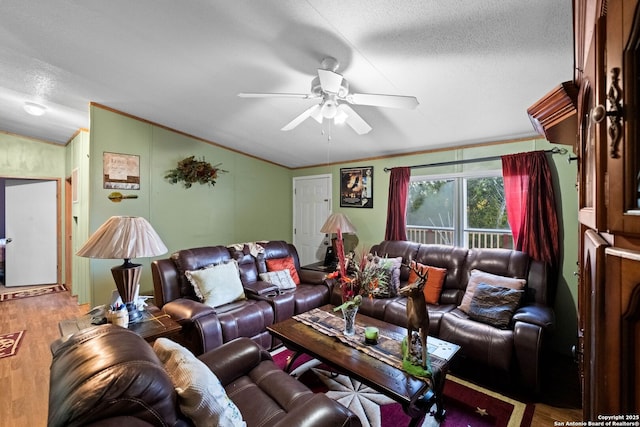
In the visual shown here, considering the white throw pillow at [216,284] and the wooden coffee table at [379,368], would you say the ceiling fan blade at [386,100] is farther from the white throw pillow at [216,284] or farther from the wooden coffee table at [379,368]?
the white throw pillow at [216,284]

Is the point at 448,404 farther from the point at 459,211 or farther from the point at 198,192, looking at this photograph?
the point at 198,192

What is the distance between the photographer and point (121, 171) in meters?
3.46

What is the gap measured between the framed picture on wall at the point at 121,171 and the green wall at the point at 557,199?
127 inches

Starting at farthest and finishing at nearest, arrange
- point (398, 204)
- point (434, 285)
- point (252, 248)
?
point (398, 204)
point (252, 248)
point (434, 285)

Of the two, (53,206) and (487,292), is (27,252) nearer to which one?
(53,206)

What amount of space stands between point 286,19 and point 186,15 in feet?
2.07

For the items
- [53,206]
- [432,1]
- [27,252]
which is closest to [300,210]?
[432,1]

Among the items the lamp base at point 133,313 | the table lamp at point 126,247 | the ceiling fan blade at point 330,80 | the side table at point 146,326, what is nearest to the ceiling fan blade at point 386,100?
the ceiling fan blade at point 330,80

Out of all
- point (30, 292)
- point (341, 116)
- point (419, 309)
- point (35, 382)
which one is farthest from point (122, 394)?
point (30, 292)

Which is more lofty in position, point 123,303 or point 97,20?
point 97,20

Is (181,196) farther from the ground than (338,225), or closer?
farther from the ground

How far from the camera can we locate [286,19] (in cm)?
167

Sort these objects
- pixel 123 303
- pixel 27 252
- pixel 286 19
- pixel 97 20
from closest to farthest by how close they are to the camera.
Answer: pixel 286 19 < pixel 97 20 < pixel 123 303 < pixel 27 252

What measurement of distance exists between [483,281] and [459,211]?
1.09 metres
